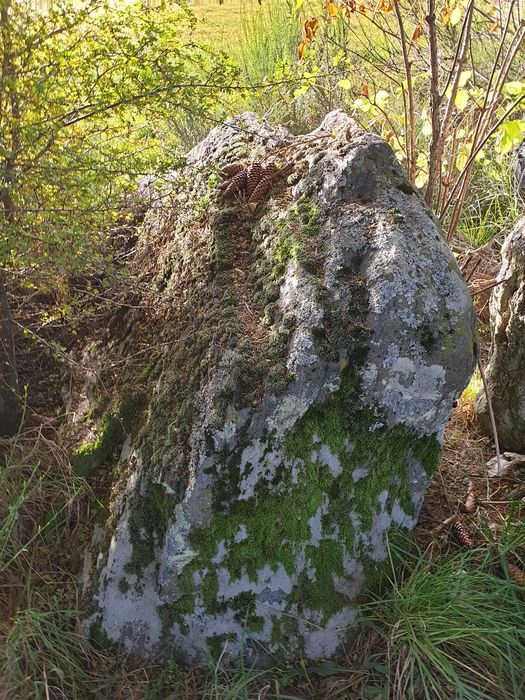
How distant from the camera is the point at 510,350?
108 inches

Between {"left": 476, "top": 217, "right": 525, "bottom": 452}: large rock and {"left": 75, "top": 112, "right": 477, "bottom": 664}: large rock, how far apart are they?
0.69m

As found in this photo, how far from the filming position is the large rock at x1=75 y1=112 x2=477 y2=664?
6.75ft

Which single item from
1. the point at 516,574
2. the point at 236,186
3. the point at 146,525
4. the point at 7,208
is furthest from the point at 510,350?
the point at 7,208

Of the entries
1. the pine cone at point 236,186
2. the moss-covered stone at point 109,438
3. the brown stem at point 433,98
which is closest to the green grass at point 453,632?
the moss-covered stone at point 109,438

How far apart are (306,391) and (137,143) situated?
1644mm

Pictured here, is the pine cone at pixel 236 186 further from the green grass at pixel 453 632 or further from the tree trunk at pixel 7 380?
the green grass at pixel 453 632

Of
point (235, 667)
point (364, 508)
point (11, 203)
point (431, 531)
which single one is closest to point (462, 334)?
point (364, 508)

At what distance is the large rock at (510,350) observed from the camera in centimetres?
269

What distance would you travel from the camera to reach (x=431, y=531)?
2469 millimetres

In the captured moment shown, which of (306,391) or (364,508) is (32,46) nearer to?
(306,391)

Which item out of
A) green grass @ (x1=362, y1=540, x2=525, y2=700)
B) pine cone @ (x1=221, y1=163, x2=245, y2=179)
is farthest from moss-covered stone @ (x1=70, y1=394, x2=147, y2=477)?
green grass @ (x1=362, y1=540, x2=525, y2=700)

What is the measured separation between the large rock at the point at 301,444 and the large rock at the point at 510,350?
0.69 meters

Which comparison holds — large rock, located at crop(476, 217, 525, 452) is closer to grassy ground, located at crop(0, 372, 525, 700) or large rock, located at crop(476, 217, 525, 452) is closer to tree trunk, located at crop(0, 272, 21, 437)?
grassy ground, located at crop(0, 372, 525, 700)

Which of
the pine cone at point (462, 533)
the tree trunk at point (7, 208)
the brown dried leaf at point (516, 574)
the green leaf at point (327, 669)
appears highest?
the tree trunk at point (7, 208)
